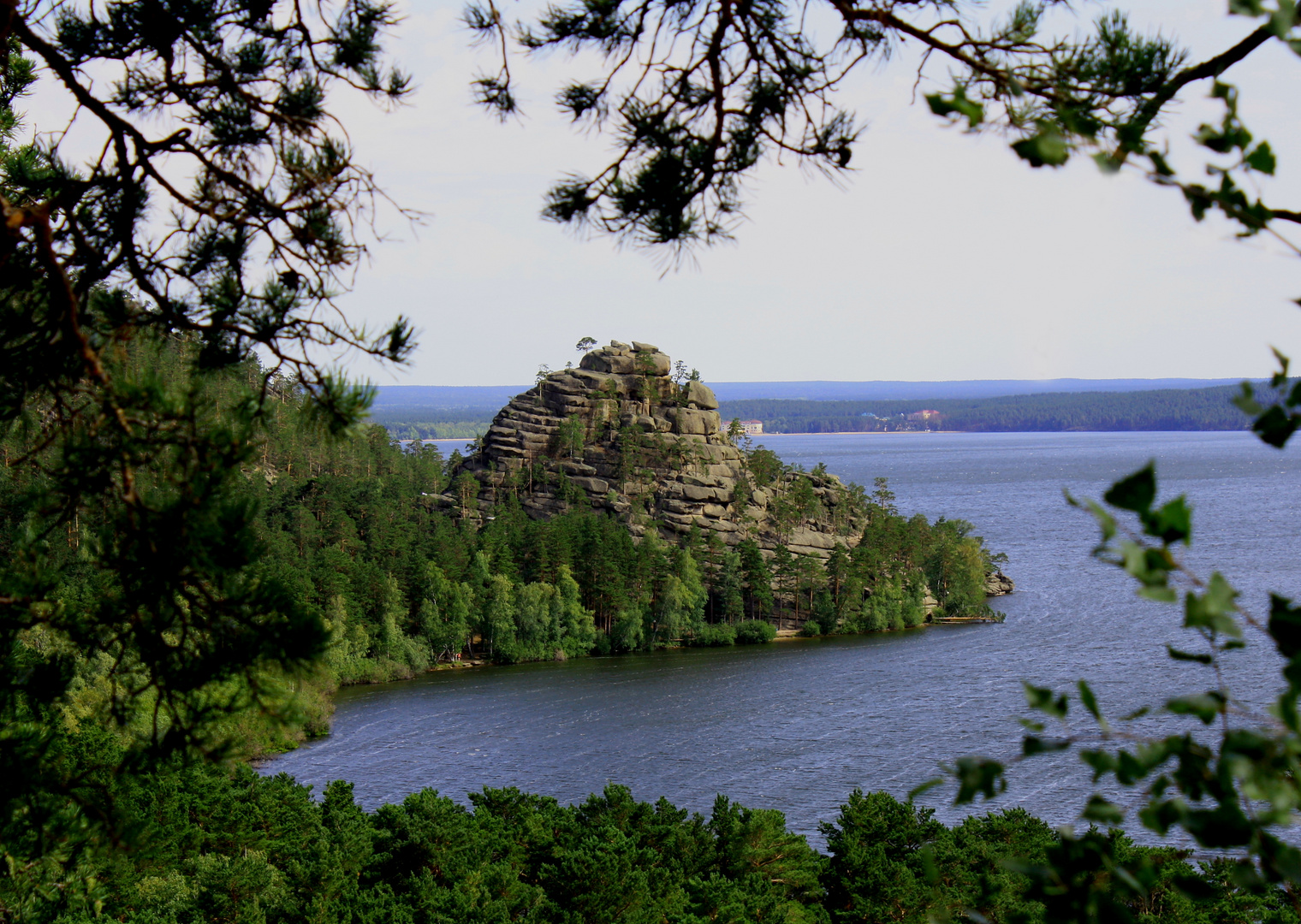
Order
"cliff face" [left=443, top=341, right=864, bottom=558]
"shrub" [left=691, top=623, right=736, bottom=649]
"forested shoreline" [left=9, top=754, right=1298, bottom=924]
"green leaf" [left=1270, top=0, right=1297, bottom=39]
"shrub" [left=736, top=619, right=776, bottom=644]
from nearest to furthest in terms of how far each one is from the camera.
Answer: "green leaf" [left=1270, top=0, right=1297, bottom=39] → "forested shoreline" [left=9, top=754, right=1298, bottom=924] → "shrub" [left=691, top=623, right=736, bottom=649] → "shrub" [left=736, top=619, right=776, bottom=644] → "cliff face" [left=443, top=341, right=864, bottom=558]

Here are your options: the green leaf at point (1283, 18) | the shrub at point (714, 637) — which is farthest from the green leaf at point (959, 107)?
the shrub at point (714, 637)

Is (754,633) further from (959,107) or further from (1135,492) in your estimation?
(1135,492)

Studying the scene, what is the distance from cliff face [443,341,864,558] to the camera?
46.9m

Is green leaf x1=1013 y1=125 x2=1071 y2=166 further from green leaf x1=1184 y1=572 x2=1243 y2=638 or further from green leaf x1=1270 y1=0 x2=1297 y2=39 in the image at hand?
green leaf x1=1184 y1=572 x2=1243 y2=638

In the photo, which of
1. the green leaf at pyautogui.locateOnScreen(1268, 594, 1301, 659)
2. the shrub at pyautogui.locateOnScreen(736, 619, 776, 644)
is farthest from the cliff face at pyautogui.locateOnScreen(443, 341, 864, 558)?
the green leaf at pyautogui.locateOnScreen(1268, 594, 1301, 659)

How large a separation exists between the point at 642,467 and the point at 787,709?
20740 mm

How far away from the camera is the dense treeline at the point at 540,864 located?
11.5 meters

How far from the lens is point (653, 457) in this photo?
48.8 metres

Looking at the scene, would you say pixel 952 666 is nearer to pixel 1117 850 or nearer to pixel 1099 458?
pixel 1117 850

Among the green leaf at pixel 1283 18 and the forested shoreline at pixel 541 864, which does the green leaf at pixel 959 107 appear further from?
the forested shoreline at pixel 541 864

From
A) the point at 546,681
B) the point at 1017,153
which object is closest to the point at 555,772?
the point at 546,681

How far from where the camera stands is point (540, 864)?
13.9 meters

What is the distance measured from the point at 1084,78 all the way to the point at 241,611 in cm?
287

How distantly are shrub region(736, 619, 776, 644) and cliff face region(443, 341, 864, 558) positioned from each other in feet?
18.1
